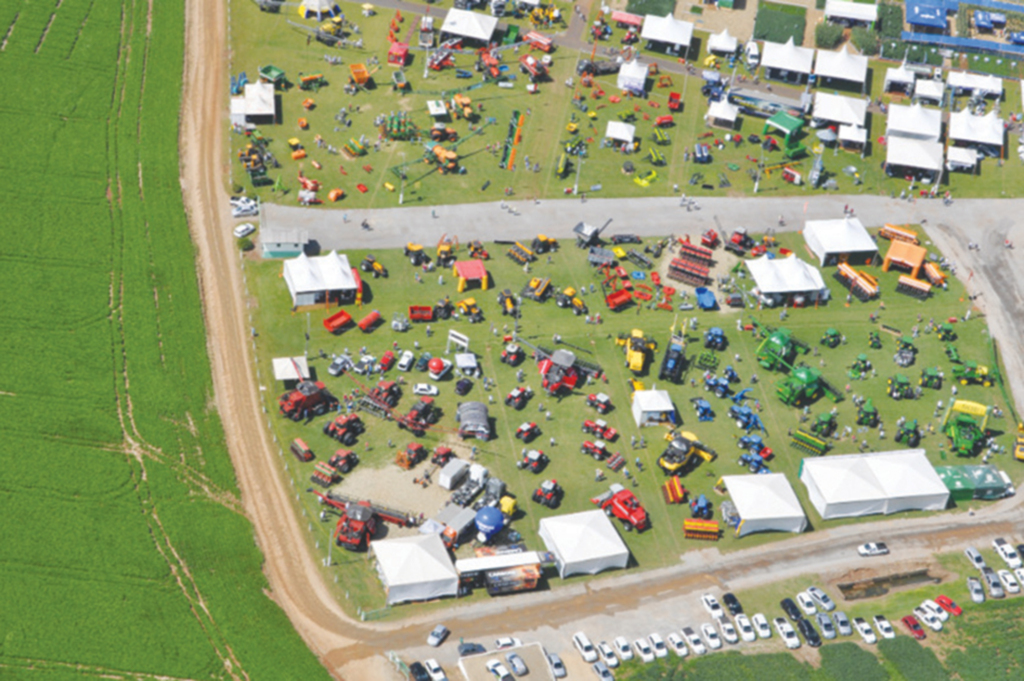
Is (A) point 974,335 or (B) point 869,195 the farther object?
(B) point 869,195

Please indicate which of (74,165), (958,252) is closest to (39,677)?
(74,165)

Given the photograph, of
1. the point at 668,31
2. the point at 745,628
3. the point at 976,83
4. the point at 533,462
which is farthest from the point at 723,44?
the point at 745,628

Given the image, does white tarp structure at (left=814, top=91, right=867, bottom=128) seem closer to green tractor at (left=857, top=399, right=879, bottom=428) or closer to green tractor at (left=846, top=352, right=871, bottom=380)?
green tractor at (left=846, top=352, right=871, bottom=380)

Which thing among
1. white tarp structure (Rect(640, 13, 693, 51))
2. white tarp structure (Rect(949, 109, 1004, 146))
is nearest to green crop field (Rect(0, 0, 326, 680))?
white tarp structure (Rect(640, 13, 693, 51))

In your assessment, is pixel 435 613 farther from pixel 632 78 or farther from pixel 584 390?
pixel 632 78

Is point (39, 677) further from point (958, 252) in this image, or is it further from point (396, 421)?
point (958, 252)
